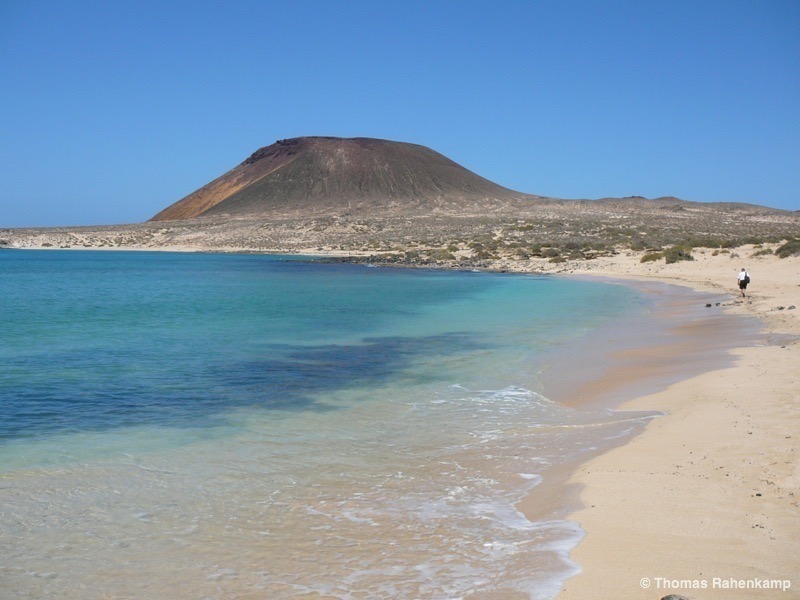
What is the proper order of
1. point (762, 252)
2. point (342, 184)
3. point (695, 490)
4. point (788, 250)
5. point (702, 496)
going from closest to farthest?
point (702, 496), point (695, 490), point (788, 250), point (762, 252), point (342, 184)

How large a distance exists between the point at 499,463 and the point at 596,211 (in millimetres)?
91365

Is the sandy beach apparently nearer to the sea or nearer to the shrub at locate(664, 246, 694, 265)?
the sea

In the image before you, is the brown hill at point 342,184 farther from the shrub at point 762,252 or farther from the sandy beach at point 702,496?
the sandy beach at point 702,496

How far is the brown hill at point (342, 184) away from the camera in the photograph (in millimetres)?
118938

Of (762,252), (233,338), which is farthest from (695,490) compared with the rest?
(762,252)

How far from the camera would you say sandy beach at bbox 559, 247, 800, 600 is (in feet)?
15.9

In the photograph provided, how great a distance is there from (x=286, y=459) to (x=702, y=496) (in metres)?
4.48

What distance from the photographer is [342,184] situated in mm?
132250

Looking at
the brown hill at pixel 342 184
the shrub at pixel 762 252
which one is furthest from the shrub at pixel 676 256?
the brown hill at pixel 342 184

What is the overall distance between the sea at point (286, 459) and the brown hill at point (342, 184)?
89.5 metres

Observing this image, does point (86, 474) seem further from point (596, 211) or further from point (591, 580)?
point (596, 211)

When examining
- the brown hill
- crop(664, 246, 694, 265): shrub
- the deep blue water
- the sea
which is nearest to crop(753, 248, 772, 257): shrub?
crop(664, 246, 694, 265): shrub

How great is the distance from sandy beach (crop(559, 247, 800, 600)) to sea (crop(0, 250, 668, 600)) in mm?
404

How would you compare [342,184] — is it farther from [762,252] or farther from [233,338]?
[233,338]
